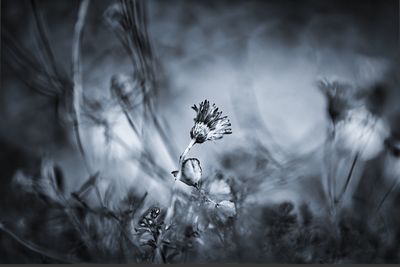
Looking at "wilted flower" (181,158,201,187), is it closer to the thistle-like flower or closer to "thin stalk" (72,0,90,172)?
the thistle-like flower

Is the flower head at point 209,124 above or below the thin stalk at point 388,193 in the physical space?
below

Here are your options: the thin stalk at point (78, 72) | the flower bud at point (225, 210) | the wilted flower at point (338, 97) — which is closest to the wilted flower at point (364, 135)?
the wilted flower at point (338, 97)

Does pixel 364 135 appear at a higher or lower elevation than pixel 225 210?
higher

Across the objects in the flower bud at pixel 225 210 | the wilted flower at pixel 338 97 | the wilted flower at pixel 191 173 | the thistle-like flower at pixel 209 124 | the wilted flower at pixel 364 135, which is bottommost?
the wilted flower at pixel 191 173

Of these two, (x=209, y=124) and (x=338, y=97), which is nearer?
(x=209, y=124)

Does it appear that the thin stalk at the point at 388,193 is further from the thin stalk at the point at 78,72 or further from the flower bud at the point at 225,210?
the thin stalk at the point at 78,72

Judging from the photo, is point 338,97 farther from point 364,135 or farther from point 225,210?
point 225,210

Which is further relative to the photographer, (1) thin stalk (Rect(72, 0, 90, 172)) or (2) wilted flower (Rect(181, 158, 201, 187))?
(1) thin stalk (Rect(72, 0, 90, 172))

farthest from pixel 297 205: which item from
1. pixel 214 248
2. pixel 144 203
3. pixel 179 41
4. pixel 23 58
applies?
pixel 23 58

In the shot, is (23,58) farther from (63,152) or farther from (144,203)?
(144,203)

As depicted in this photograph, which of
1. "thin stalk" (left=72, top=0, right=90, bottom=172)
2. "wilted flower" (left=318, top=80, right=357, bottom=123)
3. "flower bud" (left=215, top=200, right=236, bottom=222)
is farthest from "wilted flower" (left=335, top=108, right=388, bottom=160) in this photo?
"thin stalk" (left=72, top=0, right=90, bottom=172)

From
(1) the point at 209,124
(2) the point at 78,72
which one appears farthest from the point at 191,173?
(2) the point at 78,72
